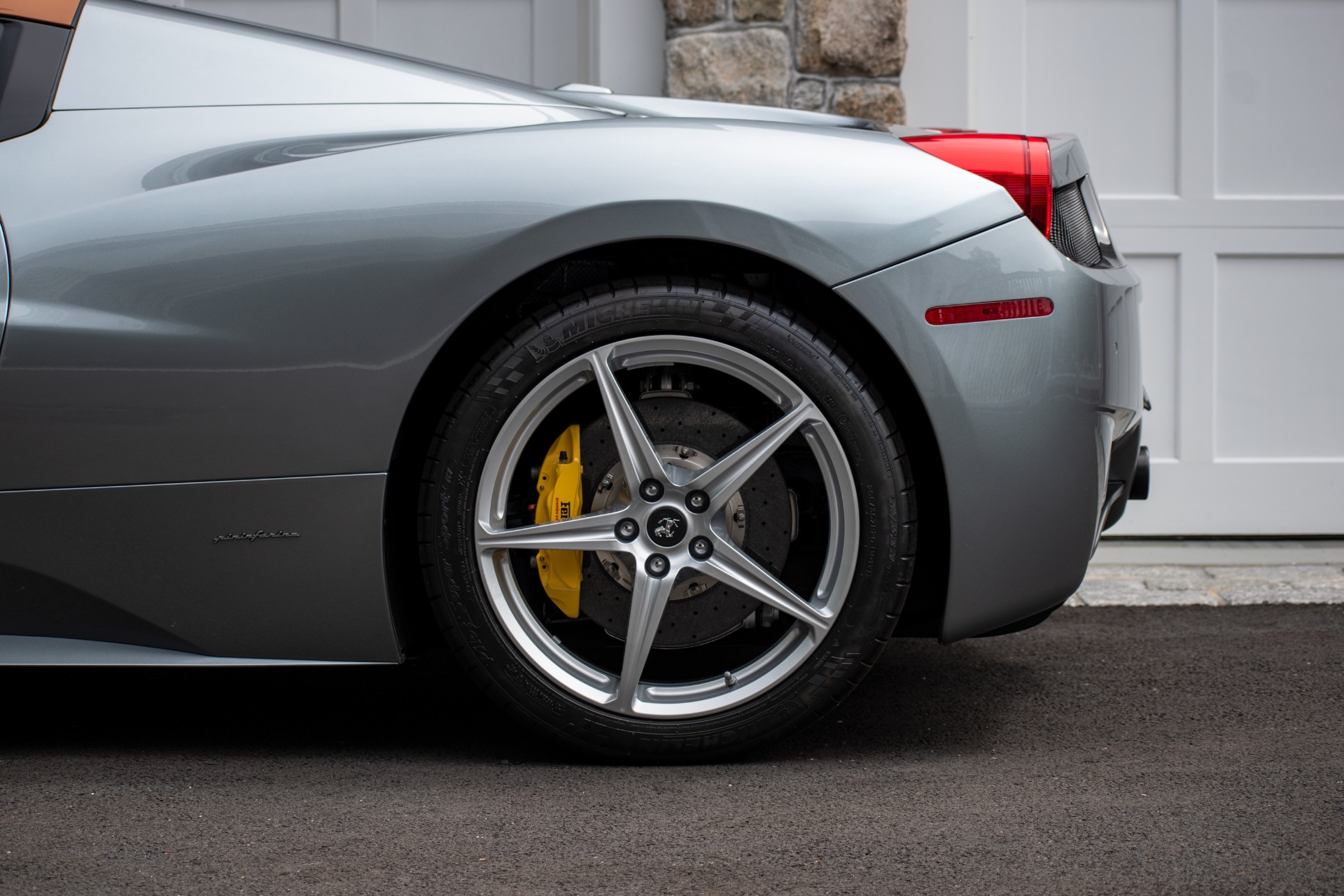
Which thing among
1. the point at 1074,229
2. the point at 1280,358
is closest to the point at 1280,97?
the point at 1280,358

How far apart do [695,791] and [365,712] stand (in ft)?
2.49

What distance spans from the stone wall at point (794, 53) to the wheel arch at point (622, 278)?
6.27 ft

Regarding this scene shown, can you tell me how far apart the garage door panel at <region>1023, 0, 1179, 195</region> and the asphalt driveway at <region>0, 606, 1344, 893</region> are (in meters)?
1.97

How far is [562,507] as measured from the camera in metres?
1.91

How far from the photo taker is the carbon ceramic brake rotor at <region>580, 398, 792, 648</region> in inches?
75.6

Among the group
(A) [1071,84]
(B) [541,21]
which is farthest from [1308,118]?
(B) [541,21]

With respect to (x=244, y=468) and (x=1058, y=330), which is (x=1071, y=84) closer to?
(x=1058, y=330)

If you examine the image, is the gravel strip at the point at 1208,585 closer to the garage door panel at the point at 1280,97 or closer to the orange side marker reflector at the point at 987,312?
the garage door panel at the point at 1280,97

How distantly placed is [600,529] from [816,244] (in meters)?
0.54

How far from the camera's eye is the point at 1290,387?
3.97 metres

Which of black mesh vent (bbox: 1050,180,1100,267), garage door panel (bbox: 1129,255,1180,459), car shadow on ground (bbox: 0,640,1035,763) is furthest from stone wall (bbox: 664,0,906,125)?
car shadow on ground (bbox: 0,640,1035,763)

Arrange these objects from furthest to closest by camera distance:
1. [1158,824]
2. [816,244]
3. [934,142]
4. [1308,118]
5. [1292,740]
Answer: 1. [1308,118]
2. [1292,740]
3. [934,142]
4. [816,244]
5. [1158,824]

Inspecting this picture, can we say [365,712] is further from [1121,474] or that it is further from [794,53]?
[794,53]

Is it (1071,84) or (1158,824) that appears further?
(1071,84)
